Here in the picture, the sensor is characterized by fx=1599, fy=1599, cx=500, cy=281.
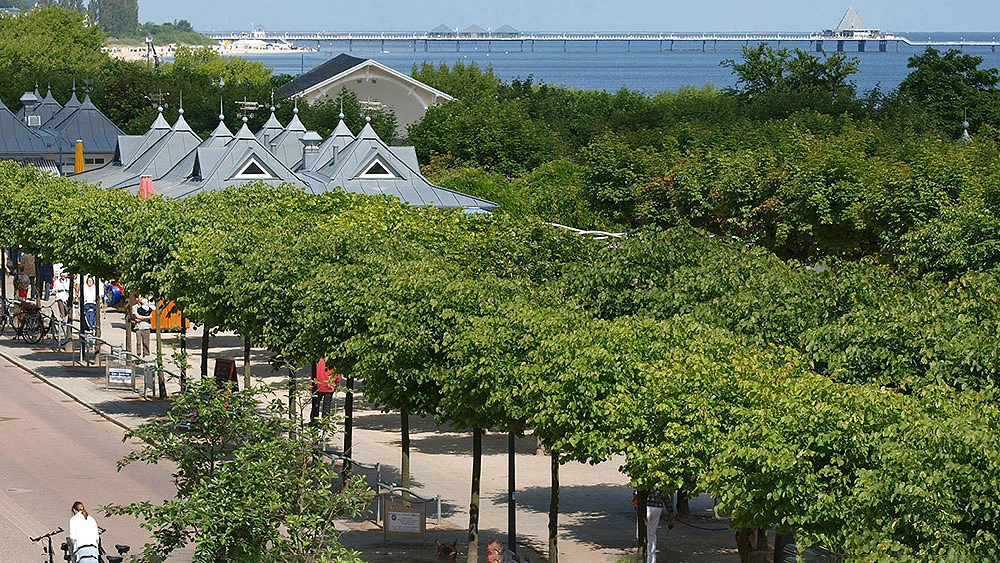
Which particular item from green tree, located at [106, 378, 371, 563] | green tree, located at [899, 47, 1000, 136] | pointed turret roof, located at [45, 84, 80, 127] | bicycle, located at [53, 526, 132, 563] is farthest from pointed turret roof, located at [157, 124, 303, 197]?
pointed turret roof, located at [45, 84, 80, 127]

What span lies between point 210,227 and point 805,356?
14.1m

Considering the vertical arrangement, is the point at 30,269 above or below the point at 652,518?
below

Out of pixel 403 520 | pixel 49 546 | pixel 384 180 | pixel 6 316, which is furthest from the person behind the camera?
pixel 384 180

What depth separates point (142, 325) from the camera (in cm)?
3841

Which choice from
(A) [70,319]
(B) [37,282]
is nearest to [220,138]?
(B) [37,282]

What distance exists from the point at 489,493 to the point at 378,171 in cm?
2684

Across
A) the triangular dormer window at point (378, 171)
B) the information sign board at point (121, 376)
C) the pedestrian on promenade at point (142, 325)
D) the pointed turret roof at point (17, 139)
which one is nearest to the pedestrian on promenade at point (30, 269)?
the pedestrian on promenade at point (142, 325)

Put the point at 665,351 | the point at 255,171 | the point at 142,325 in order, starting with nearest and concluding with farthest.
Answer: the point at 665,351
the point at 142,325
the point at 255,171

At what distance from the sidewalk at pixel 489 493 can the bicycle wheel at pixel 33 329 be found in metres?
3.79

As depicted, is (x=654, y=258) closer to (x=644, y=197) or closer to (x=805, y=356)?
(x=805, y=356)

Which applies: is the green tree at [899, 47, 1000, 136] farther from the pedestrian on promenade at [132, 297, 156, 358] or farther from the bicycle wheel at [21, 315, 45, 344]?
the bicycle wheel at [21, 315, 45, 344]

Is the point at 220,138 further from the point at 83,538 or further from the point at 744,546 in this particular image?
the point at 744,546

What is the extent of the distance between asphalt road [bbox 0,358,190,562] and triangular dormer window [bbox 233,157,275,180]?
58.4 ft

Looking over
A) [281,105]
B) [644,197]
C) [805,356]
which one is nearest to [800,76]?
[281,105]
